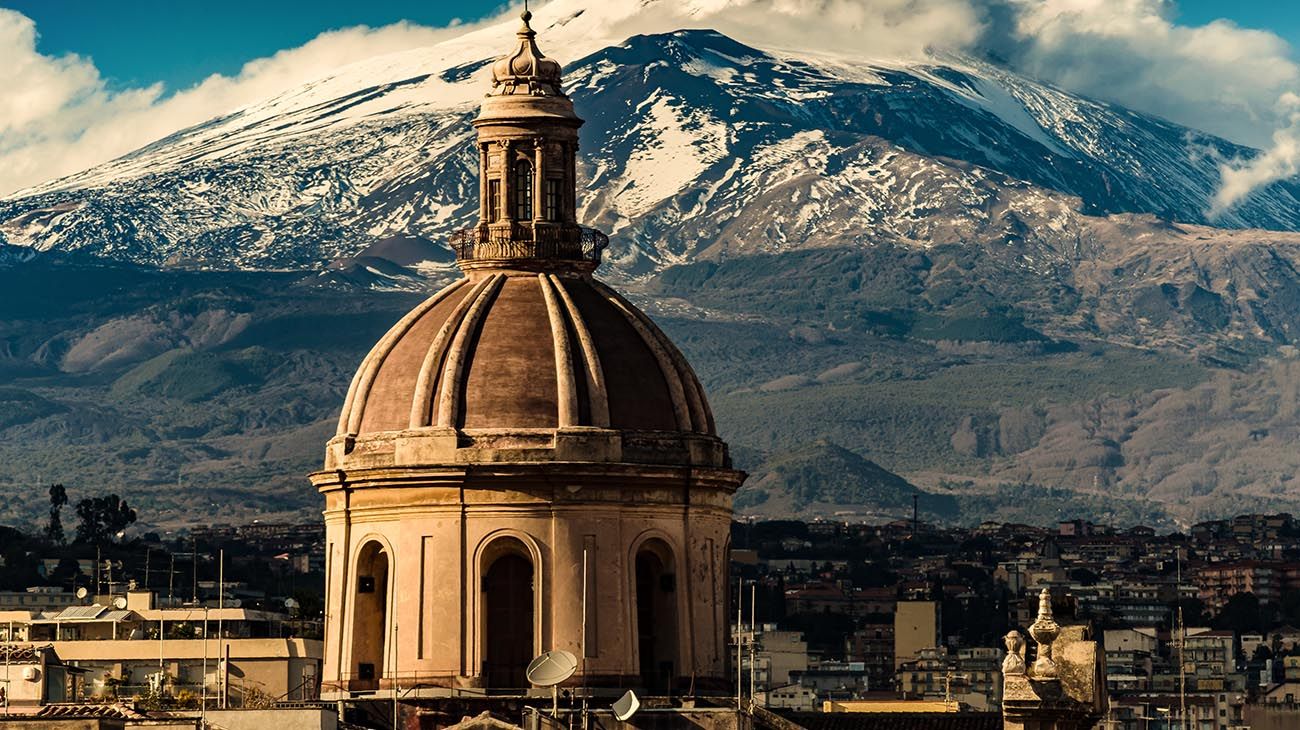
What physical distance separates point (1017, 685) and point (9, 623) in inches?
1946

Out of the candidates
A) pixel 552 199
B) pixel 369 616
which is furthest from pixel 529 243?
pixel 369 616

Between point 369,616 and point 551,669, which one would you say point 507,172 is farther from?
point 551,669

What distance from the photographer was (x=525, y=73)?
59.1 meters

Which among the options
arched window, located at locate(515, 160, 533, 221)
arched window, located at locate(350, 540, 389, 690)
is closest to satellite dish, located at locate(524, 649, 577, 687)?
arched window, located at locate(350, 540, 389, 690)

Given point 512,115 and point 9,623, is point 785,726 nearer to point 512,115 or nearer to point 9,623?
point 512,115

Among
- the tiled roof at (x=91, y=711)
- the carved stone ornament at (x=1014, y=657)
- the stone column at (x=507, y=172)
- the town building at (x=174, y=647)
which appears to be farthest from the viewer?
the town building at (x=174, y=647)

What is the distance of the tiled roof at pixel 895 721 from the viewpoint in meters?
58.1

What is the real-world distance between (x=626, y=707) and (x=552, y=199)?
378 inches

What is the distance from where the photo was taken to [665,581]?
5744cm

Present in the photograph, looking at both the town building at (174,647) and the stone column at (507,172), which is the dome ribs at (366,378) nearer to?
the stone column at (507,172)

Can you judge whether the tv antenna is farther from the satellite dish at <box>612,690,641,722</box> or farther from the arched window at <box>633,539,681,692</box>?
the arched window at <box>633,539,681,692</box>

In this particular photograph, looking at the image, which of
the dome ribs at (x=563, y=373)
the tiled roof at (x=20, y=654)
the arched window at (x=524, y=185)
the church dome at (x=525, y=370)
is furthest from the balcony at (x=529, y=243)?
the tiled roof at (x=20, y=654)

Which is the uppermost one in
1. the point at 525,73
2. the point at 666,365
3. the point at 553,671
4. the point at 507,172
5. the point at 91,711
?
the point at 525,73

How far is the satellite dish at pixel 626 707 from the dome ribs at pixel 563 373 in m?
4.47
